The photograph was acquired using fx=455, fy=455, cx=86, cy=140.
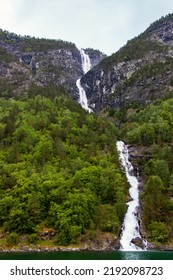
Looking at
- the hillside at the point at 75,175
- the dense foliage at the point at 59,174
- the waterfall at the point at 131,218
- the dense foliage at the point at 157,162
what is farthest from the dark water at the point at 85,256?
the dense foliage at the point at 157,162

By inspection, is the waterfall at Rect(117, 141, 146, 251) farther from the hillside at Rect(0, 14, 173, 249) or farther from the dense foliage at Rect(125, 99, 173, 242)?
the dense foliage at Rect(125, 99, 173, 242)

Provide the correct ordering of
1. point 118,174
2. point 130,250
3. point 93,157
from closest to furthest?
point 130,250, point 118,174, point 93,157

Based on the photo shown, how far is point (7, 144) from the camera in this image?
129375mm

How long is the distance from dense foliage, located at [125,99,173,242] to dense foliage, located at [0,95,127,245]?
646 cm

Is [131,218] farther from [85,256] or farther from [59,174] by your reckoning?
[85,256]

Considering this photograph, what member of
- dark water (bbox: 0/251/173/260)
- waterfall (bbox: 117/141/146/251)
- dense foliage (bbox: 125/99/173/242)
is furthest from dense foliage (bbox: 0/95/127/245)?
dark water (bbox: 0/251/173/260)

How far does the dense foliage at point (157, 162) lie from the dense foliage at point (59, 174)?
6461 mm

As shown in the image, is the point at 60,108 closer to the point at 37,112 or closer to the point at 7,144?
the point at 37,112

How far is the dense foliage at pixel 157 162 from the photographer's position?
99062 mm

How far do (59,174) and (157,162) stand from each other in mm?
26228

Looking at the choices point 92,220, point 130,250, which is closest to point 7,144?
point 92,220

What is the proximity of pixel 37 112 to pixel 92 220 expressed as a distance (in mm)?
65599

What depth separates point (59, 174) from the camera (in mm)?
109625

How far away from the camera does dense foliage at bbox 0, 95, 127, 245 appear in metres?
94.2
